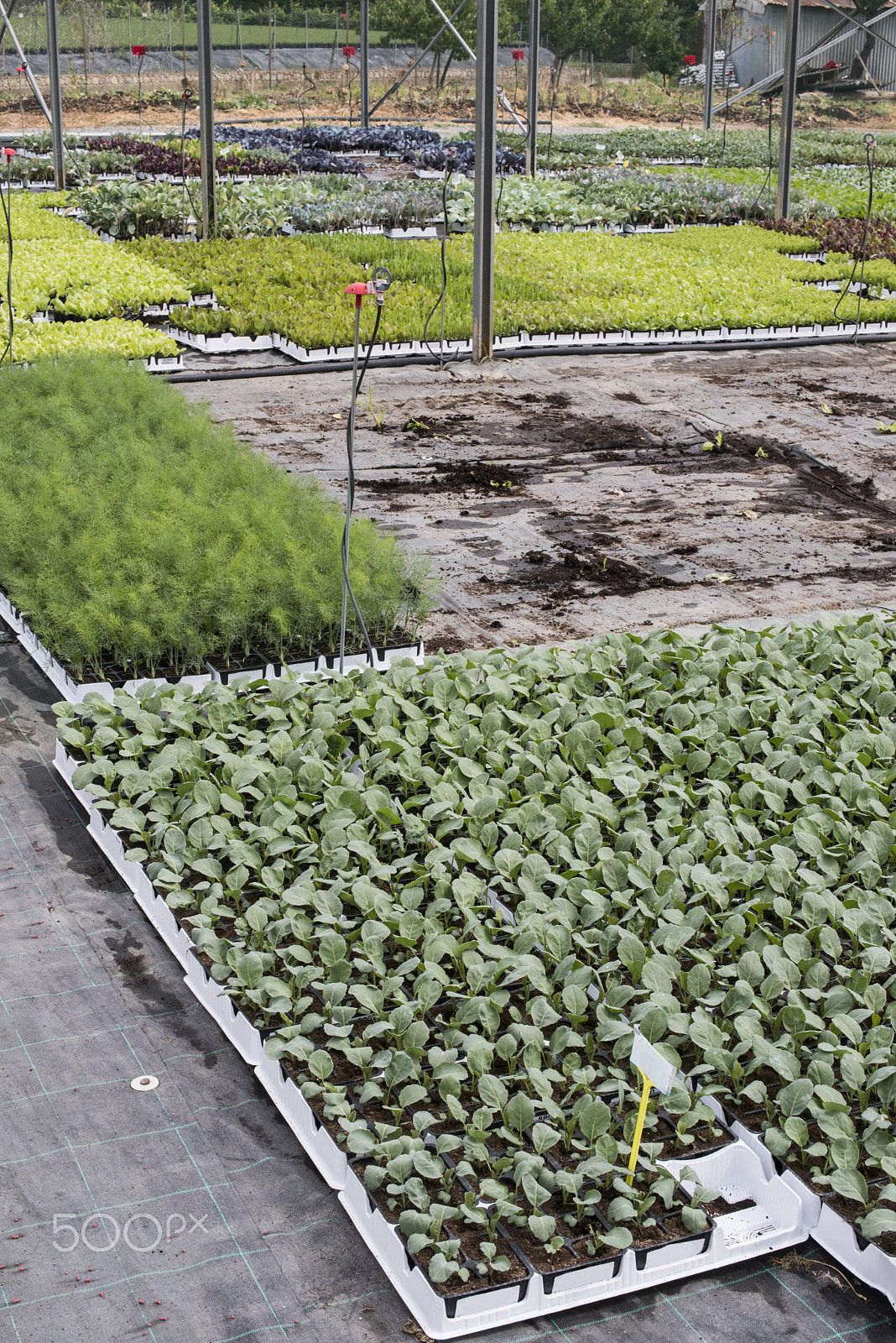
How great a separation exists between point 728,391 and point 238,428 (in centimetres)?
424

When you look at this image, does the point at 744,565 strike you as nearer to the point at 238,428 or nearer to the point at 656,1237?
the point at 238,428

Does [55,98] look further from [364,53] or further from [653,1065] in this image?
[653,1065]

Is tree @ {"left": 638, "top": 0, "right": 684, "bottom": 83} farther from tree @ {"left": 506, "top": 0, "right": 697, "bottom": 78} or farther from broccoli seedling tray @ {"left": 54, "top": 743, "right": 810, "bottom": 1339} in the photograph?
broccoli seedling tray @ {"left": 54, "top": 743, "right": 810, "bottom": 1339}

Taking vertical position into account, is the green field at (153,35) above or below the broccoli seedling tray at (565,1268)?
above

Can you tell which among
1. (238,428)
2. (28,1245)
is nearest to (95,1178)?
(28,1245)

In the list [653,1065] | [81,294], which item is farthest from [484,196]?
[653,1065]

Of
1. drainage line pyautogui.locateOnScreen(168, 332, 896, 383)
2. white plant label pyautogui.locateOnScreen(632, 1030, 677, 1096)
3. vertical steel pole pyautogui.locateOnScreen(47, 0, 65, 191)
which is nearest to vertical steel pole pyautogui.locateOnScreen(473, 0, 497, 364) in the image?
drainage line pyautogui.locateOnScreen(168, 332, 896, 383)

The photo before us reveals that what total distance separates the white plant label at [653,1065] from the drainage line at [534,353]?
9272mm

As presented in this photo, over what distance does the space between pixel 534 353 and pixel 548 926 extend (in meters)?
9.71

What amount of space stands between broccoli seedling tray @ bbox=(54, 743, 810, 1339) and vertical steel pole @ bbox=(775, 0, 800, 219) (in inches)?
683

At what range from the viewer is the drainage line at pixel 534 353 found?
11945mm

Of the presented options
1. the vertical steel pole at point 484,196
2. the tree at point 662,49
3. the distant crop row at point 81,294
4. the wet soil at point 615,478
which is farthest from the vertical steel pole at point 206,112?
the tree at point 662,49

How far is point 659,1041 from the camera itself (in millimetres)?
3705

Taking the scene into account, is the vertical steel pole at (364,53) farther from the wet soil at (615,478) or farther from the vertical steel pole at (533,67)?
the wet soil at (615,478)
